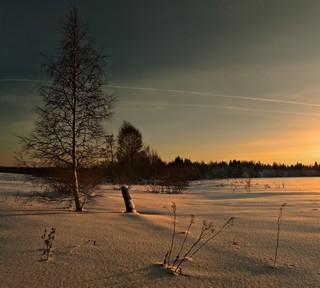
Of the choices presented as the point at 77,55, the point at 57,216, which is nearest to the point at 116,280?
the point at 57,216

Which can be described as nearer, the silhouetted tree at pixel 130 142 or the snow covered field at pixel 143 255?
the snow covered field at pixel 143 255

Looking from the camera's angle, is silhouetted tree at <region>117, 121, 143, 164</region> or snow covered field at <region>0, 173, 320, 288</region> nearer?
snow covered field at <region>0, 173, 320, 288</region>

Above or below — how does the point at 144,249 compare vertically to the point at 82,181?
below

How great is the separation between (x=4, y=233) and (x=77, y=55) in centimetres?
495

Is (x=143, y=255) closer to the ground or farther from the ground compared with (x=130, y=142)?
closer to the ground

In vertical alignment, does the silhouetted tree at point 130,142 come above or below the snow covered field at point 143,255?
above

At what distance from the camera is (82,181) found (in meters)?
8.15

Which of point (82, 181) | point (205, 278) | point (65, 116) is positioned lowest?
point (205, 278)

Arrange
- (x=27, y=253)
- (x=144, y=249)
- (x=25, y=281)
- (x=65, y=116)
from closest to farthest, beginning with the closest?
(x=25, y=281) → (x=27, y=253) → (x=144, y=249) → (x=65, y=116)

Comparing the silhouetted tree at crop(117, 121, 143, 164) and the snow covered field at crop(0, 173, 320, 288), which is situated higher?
the silhouetted tree at crop(117, 121, 143, 164)

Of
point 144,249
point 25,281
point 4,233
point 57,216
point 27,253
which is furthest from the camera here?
point 57,216

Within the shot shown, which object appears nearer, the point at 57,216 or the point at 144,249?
the point at 144,249

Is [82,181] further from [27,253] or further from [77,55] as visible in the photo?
[27,253]

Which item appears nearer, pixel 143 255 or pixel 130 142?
pixel 143 255
